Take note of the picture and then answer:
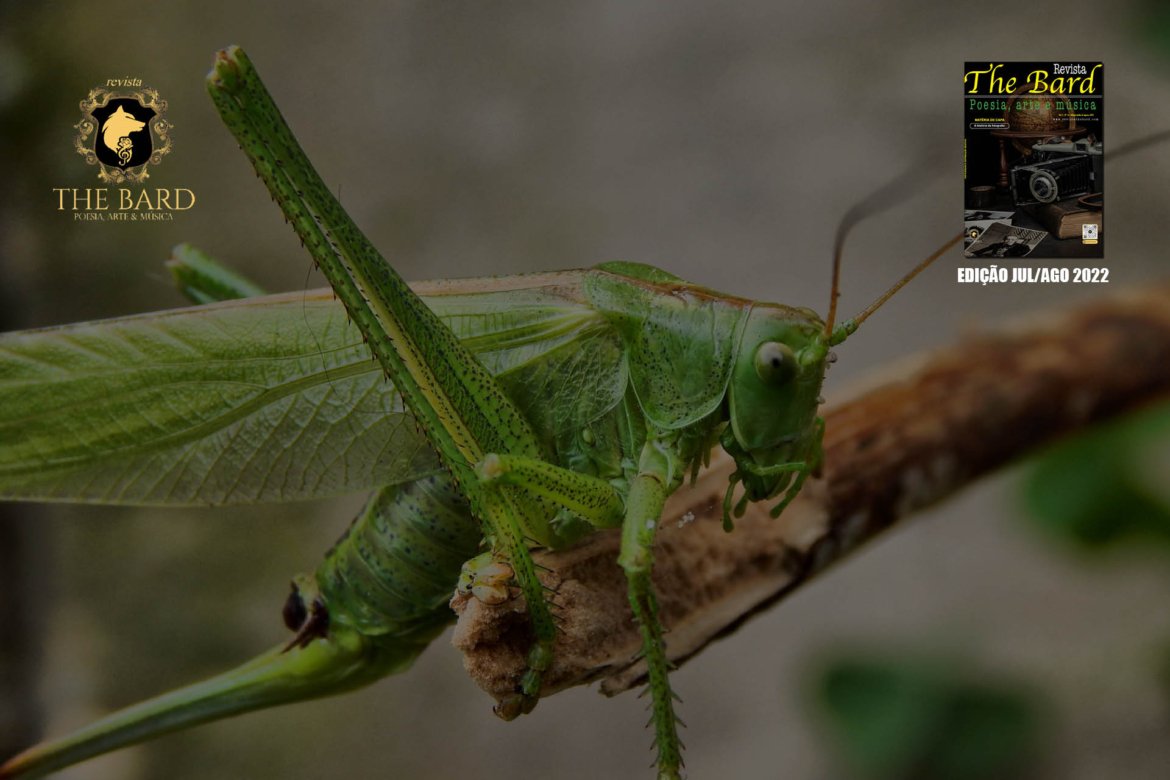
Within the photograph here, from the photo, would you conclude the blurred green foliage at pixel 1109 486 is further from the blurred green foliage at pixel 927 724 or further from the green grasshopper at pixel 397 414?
the green grasshopper at pixel 397 414

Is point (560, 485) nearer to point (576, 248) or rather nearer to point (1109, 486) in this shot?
point (1109, 486)

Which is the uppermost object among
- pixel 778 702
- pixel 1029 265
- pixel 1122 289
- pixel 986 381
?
pixel 1029 265

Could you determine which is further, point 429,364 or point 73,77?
point 73,77

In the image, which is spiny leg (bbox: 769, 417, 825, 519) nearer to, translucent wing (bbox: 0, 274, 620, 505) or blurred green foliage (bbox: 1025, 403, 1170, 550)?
translucent wing (bbox: 0, 274, 620, 505)

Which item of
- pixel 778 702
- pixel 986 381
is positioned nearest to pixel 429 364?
pixel 986 381

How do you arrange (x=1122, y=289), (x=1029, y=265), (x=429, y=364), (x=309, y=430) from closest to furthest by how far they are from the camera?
(x=429, y=364) < (x=309, y=430) < (x=1122, y=289) < (x=1029, y=265)

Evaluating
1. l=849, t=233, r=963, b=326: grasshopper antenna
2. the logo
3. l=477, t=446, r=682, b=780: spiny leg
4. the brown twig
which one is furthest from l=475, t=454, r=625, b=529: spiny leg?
the logo

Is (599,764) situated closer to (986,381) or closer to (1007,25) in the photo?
(986,381)

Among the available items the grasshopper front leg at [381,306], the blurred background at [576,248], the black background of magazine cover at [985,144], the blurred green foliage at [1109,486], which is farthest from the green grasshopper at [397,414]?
the blurred background at [576,248]
